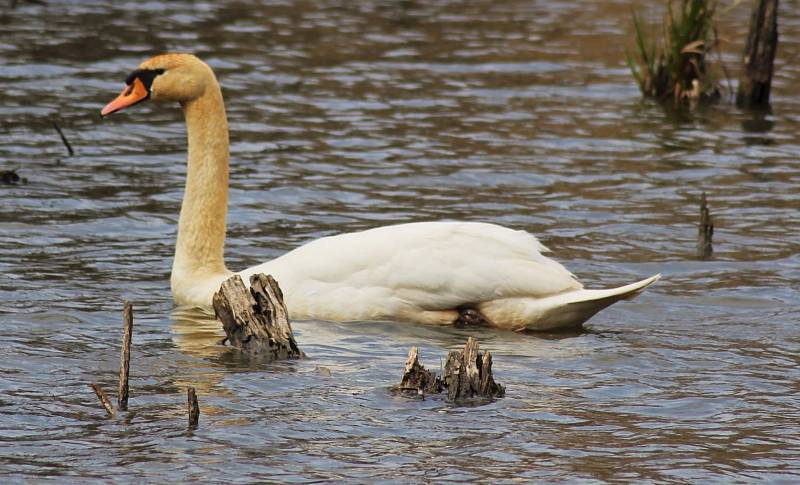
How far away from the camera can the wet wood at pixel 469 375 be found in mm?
7352

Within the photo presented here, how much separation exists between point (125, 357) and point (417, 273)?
2.42 m

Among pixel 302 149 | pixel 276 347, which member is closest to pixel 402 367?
pixel 276 347

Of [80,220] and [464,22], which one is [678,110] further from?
[80,220]

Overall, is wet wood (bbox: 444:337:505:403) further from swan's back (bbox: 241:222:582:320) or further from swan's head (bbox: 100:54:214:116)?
swan's head (bbox: 100:54:214:116)

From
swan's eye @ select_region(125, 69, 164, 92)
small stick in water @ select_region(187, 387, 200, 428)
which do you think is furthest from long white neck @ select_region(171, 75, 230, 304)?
small stick in water @ select_region(187, 387, 200, 428)

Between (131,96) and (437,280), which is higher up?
(131,96)

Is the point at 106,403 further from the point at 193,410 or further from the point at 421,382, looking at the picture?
the point at 421,382

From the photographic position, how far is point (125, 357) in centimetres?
686

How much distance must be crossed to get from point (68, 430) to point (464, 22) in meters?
17.4

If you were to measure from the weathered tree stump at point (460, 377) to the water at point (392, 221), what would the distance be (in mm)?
104

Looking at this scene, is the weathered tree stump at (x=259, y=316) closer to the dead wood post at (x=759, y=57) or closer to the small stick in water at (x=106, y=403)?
the small stick in water at (x=106, y=403)

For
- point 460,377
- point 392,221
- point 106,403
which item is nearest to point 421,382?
point 460,377

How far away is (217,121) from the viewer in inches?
396

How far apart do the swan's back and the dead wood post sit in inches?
361
